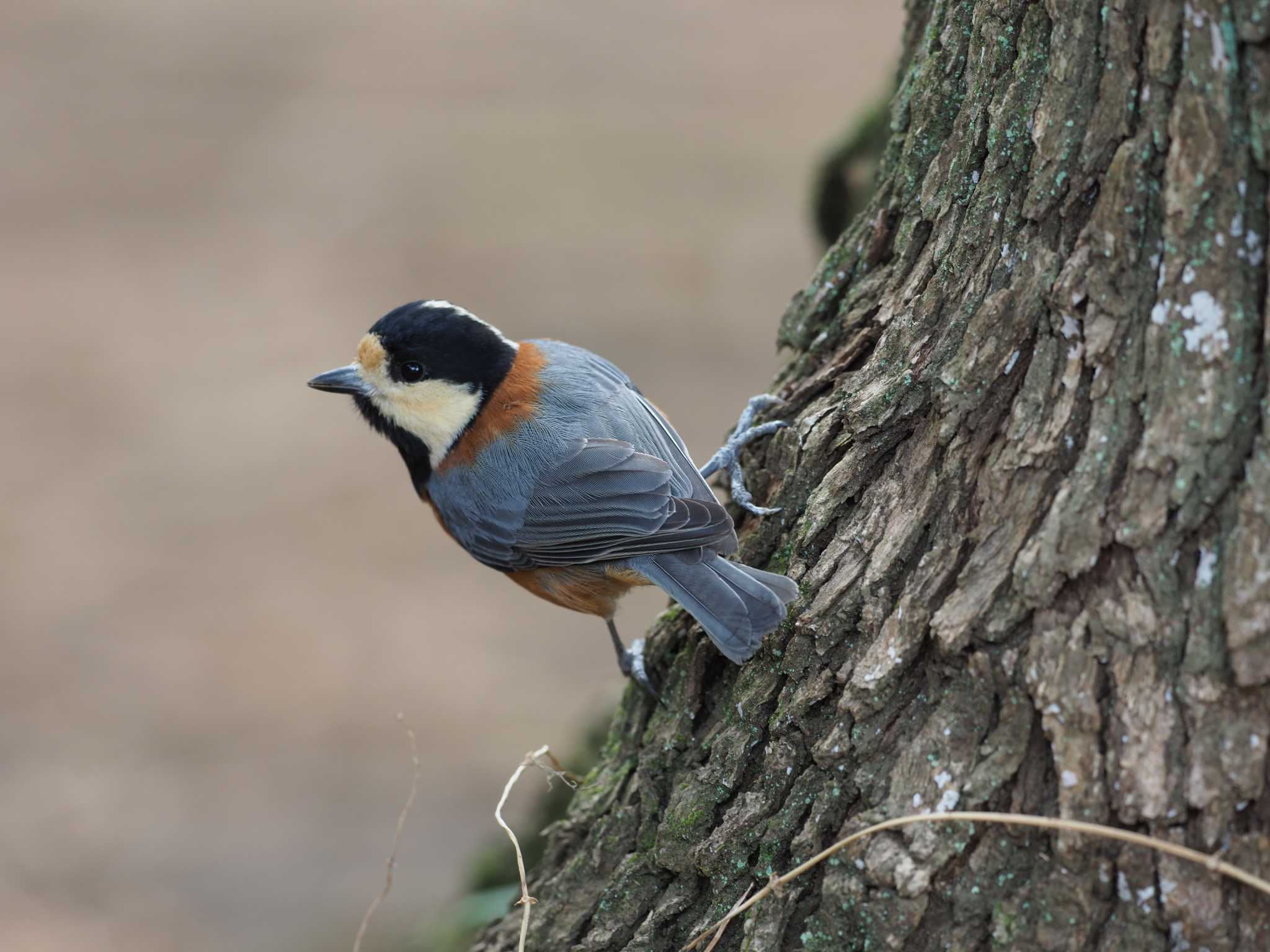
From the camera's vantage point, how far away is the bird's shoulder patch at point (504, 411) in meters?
3.54

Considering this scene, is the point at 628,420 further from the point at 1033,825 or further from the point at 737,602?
the point at 1033,825

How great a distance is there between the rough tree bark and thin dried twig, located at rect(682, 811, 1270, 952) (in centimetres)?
2

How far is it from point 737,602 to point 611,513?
0.73 metres

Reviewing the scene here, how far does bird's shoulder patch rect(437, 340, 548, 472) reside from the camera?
140 inches

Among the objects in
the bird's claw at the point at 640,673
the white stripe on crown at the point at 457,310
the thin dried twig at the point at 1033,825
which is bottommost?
the thin dried twig at the point at 1033,825

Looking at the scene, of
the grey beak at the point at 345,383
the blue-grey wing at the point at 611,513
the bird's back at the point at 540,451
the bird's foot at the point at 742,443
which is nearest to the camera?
the blue-grey wing at the point at 611,513

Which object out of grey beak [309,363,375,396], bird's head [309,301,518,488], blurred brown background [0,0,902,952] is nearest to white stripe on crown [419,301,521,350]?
bird's head [309,301,518,488]

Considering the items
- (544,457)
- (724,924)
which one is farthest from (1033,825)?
(544,457)

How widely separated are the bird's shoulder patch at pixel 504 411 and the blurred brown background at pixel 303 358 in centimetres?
156

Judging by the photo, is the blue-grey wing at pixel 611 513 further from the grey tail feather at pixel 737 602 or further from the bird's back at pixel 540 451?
the grey tail feather at pixel 737 602

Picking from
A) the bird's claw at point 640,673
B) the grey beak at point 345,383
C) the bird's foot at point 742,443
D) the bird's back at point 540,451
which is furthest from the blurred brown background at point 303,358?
the bird's foot at point 742,443

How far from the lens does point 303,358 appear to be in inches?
343

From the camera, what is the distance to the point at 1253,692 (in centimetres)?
190

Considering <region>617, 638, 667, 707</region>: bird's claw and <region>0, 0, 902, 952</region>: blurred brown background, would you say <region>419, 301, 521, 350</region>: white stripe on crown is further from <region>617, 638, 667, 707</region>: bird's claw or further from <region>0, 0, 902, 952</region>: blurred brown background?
<region>0, 0, 902, 952</region>: blurred brown background
